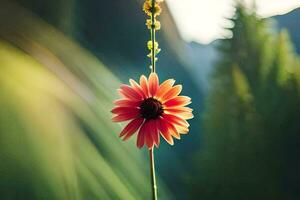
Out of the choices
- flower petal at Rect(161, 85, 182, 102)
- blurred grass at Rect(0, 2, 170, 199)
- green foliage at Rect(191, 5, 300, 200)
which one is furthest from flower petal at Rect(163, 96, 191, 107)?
green foliage at Rect(191, 5, 300, 200)

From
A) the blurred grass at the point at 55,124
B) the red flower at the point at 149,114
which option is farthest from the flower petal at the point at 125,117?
the blurred grass at the point at 55,124

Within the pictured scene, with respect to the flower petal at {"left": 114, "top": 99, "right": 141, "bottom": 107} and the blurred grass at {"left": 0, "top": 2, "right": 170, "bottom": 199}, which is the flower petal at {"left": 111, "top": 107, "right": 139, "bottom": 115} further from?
the blurred grass at {"left": 0, "top": 2, "right": 170, "bottom": 199}

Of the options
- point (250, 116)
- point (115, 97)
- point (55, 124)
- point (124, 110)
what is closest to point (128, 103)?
point (124, 110)

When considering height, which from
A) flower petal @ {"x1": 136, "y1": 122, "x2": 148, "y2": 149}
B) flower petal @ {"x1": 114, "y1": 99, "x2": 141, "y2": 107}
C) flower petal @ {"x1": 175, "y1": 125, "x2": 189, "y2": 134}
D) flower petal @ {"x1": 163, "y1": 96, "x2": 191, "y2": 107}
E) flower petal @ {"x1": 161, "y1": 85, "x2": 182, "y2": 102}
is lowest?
flower petal @ {"x1": 136, "y1": 122, "x2": 148, "y2": 149}

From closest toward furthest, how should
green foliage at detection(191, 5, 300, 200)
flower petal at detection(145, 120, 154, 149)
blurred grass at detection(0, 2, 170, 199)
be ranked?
flower petal at detection(145, 120, 154, 149) → blurred grass at detection(0, 2, 170, 199) → green foliage at detection(191, 5, 300, 200)

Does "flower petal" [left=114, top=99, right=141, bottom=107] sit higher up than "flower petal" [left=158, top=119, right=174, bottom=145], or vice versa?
"flower petal" [left=114, top=99, right=141, bottom=107]

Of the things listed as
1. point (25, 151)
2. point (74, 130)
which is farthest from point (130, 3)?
point (25, 151)

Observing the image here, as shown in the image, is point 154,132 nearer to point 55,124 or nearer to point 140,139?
point 140,139

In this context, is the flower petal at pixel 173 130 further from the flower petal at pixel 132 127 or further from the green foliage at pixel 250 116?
the green foliage at pixel 250 116
